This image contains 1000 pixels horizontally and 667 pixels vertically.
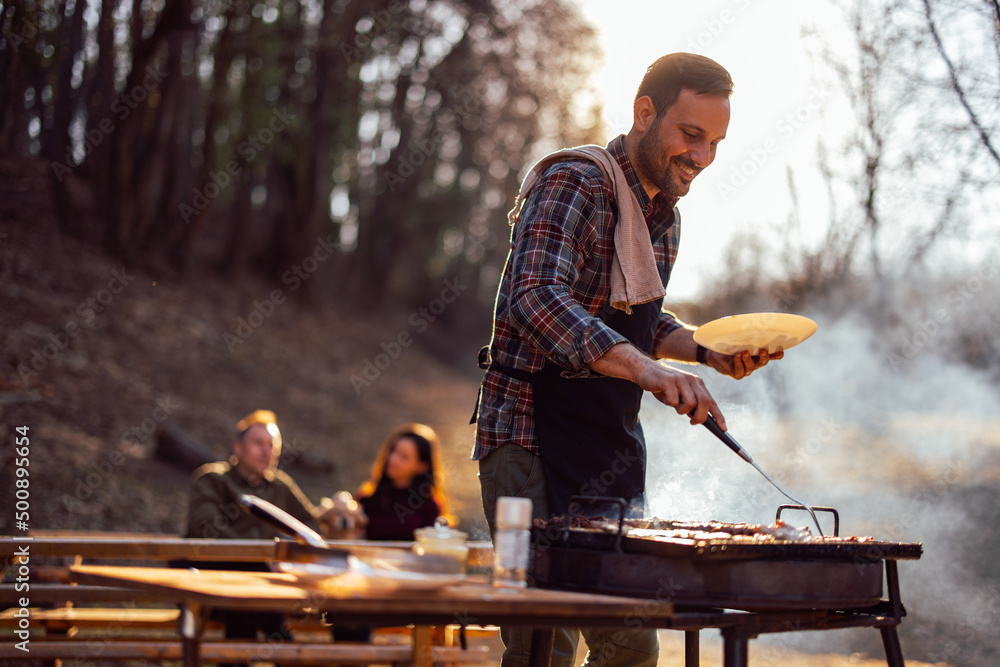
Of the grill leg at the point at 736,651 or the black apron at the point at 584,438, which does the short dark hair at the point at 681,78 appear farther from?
the grill leg at the point at 736,651

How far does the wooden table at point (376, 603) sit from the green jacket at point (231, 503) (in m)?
3.76

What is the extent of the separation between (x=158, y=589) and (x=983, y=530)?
7303 mm

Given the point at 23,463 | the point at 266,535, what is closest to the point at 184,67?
the point at 23,463

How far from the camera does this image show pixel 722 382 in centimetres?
700

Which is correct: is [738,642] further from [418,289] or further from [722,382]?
[418,289]

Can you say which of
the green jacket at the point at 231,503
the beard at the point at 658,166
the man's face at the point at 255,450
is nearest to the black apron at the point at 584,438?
the beard at the point at 658,166

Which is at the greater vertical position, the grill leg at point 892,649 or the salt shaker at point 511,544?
the salt shaker at point 511,544

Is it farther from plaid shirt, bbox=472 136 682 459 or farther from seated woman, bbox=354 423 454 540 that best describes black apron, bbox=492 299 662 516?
seated woman, bbox=354 423 454 540

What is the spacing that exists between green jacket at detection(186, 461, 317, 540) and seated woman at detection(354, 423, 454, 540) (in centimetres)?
48

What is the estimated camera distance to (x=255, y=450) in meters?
5.79

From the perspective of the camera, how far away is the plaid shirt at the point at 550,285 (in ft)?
7.63

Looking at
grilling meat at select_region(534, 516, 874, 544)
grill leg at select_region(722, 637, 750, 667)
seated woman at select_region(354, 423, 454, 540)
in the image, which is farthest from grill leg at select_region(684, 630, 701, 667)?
seated woman at select_region(354, 423, 454, 540)

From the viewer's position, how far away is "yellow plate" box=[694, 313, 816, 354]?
2.49 meters

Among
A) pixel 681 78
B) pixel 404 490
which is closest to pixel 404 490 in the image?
pixel 404 490
